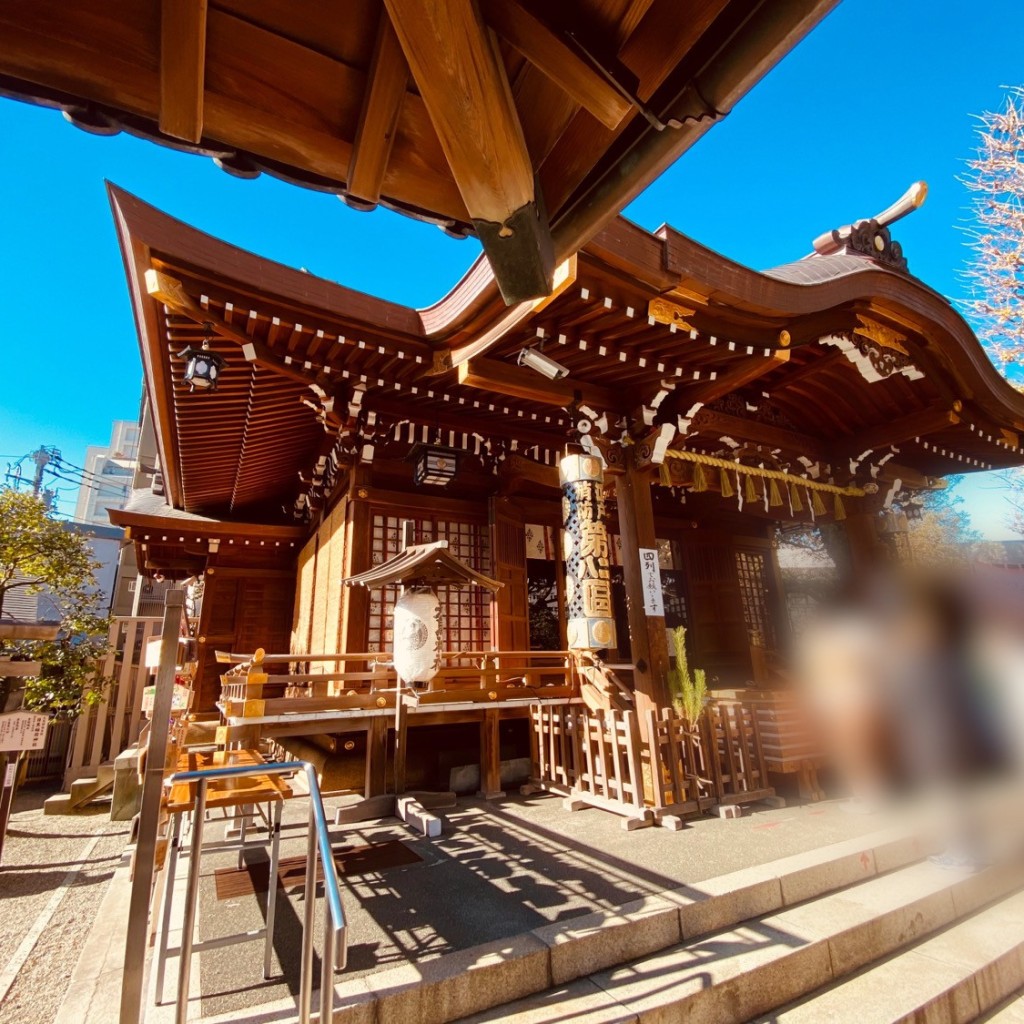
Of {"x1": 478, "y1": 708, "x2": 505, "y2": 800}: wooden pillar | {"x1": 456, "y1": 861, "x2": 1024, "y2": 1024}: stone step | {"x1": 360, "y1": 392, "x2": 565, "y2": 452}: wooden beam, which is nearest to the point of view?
{"x1": 456, "y1": 861, "x2": 1024, "y2": 1024}: stone step

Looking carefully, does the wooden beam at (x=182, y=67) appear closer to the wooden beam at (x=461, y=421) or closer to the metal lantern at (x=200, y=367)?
the metal lantern at (x=200, y=367)

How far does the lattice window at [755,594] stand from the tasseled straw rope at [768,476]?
265cm

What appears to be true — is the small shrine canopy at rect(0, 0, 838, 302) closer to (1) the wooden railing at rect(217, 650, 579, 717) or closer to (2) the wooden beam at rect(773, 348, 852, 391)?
(1) the wooden railing at rect(217, 650, 579, 717)

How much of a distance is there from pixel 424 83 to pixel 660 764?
18.6 feet

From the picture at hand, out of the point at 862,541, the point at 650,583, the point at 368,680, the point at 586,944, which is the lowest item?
the point at 586,944

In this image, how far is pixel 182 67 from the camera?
50.6 inches

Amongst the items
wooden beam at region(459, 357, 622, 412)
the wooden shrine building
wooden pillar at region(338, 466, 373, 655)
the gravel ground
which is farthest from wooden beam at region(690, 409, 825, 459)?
the gravel ground

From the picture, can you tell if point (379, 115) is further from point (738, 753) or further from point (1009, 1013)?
point (738, 753)

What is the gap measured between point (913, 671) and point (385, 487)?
635 cm

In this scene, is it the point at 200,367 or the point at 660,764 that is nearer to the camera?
the point at 200,367

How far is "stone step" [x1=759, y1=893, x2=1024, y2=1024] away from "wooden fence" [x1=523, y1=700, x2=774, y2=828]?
192 cm

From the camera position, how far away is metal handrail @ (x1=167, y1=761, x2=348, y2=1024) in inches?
76.6

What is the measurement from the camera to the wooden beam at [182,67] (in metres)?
1.22

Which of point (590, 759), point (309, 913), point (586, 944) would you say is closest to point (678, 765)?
point (590, 759)
